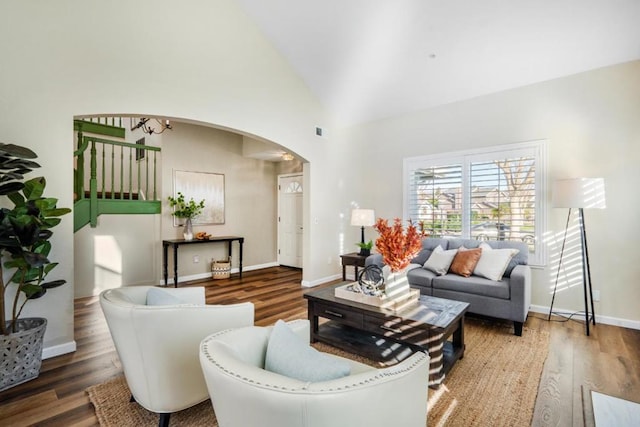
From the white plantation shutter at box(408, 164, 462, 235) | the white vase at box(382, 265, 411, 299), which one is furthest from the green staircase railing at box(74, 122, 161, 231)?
the white plantation shutter at box(408, 164, 462, 235)

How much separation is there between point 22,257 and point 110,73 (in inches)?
70.8

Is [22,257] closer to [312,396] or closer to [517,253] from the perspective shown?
[312,396]

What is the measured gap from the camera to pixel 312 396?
2.76 feet

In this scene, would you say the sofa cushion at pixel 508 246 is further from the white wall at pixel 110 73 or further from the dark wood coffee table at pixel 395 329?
the white wall at pixel 110 73

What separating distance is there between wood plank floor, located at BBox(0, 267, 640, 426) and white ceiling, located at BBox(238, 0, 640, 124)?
302 cm

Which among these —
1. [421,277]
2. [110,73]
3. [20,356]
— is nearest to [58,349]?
[20,356]

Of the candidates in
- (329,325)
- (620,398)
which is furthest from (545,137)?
(329,325)

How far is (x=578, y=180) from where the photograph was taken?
3234 mm

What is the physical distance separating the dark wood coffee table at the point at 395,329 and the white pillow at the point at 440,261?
3.43ft

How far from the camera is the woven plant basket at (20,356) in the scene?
7.27 ft

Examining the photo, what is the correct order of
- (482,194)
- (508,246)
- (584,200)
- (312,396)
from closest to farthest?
1. (312,396)
2. (584,200)
3. (508,246)
4. (482,194)

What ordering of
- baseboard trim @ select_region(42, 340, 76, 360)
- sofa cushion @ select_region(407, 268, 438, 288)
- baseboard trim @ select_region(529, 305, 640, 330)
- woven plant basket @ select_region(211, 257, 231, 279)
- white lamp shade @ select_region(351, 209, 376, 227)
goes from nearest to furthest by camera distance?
baseboard trim @ select_region(42, 340, 76, 360), baseboard trim @ select_region(529, 305, 640, 330), sofa cushion @ select_region(407, 268, 438, 288), white lamp shade @ select_region(351, 209, 376, 227), woven plant basket @ select_region(211, 257, 231, 279)

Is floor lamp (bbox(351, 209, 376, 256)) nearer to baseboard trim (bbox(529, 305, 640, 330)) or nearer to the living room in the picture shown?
the living room

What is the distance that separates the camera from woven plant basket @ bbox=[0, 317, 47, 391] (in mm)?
2215
